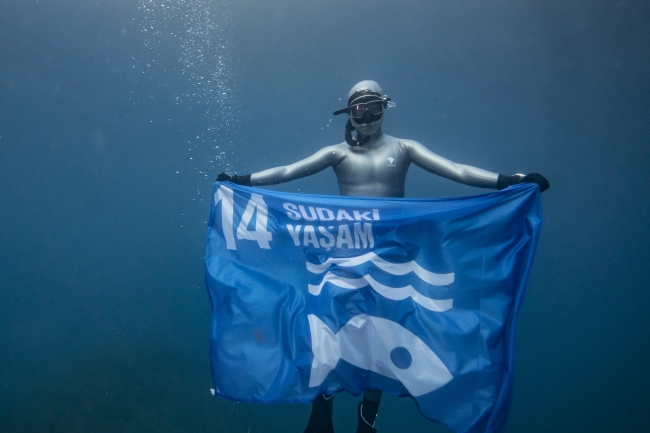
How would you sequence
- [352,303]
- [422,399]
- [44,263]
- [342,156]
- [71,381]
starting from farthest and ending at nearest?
[44,263], [71,381], [342,156], [352,303], [422,399]

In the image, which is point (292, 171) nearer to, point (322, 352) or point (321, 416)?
point (322, 352)

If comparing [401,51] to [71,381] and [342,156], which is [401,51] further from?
[71,381]


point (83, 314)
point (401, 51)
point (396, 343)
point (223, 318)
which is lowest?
point (83, 314)

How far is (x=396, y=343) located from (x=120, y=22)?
23.4 feet

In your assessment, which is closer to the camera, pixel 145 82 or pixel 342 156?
pixel 342 156

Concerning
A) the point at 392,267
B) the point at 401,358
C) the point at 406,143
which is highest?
the point at 406,143

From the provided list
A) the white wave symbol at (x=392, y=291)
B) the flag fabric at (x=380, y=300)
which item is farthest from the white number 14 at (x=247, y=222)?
the white wave symbol at (x=392, y=291)

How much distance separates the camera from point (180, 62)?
19.8 ft

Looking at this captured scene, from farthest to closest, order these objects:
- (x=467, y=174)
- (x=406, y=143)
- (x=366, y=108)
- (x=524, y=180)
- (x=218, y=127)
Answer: (x=218, y=127) → (x=406, y=143) → (x=366, y=108) → (x=467, y=174) → (x=524, y=180)

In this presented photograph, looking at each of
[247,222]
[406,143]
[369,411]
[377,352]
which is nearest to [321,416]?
[369,411]

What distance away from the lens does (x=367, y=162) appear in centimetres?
247

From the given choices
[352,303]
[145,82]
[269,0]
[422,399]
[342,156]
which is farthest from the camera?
[145,82]

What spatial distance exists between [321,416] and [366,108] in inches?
82.1

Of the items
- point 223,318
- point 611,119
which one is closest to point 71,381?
point 223,318
